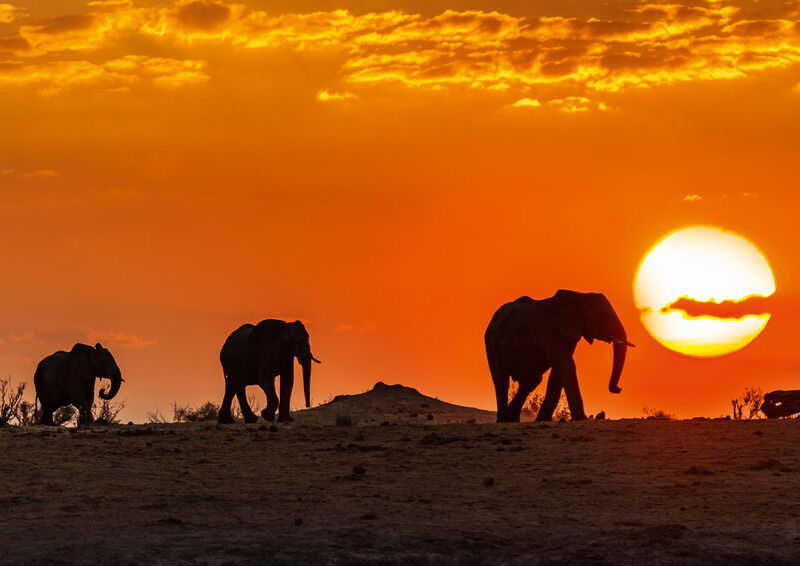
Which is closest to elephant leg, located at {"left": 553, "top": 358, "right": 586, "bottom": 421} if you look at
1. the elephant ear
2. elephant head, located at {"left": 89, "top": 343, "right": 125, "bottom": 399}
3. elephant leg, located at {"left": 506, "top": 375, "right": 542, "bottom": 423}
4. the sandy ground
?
the elephant ear

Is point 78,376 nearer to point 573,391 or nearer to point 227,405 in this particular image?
point 227,405

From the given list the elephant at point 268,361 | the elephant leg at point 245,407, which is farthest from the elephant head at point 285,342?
the elephant leg at point 245,407

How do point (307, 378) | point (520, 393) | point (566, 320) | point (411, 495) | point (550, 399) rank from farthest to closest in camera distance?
1. point (307, 378)
2. point (520, 393)
3. point (550, 399)
4. point (566, 320)
5. point (411, 495)

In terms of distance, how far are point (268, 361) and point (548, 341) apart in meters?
8.09

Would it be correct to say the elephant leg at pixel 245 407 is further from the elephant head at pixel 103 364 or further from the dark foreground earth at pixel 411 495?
the dark foreground earth at pixel 411 495

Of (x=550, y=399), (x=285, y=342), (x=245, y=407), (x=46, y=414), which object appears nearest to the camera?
(x=550, y=399)

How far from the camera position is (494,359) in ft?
109

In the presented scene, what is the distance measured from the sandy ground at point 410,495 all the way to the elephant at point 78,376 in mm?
8795

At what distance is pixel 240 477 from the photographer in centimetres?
2136

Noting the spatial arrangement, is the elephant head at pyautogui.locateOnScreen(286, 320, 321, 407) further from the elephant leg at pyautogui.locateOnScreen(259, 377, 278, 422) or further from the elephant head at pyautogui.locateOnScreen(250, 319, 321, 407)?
the elephant leg at pyautogui.locateOnScreen(259, 377, 278, 422)

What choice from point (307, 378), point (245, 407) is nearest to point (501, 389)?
point (307, 378)

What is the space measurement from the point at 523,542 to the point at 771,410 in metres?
18.9

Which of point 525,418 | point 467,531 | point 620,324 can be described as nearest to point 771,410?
point 620,324

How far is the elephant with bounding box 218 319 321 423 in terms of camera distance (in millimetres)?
34188
